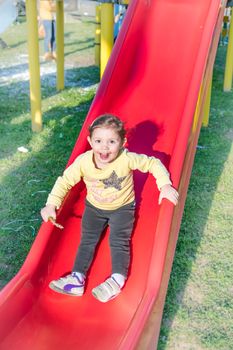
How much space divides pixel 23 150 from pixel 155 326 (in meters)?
3.25

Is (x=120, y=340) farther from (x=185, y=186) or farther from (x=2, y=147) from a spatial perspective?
(x=2, y=147)

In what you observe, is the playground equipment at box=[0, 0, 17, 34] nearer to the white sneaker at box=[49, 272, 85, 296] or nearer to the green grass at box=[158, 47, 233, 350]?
the green grass at box=[158, 47, 233, 350]

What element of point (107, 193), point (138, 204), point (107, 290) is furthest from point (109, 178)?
point (107, 290)

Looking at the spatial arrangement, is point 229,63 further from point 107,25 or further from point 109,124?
point 109,124

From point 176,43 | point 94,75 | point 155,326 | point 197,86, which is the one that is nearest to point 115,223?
point 155,326

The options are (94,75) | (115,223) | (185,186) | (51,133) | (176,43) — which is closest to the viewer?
(115,223)

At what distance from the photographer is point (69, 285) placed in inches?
114

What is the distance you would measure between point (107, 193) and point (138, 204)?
1.57 ft

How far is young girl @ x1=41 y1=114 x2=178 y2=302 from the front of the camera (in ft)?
9.73

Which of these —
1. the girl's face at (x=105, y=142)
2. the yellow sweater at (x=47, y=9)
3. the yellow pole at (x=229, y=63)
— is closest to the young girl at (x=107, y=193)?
the girl's face at (x=105, y=142)

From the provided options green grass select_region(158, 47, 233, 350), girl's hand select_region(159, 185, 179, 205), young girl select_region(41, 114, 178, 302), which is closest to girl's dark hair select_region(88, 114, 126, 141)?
young girl select_region(41, 114, 178, 302)

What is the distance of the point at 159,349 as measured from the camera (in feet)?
9.32

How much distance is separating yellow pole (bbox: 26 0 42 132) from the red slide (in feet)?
3.80

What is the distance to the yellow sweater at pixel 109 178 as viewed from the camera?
311 cm
